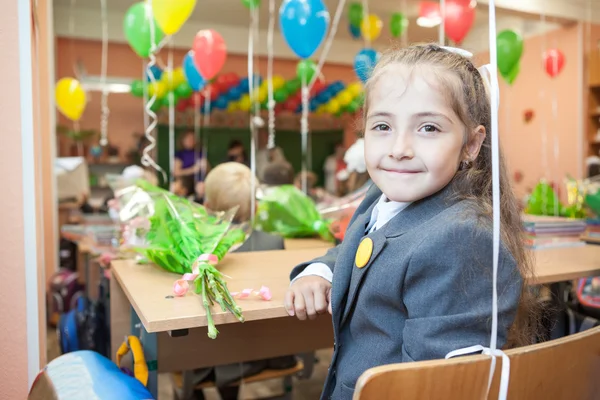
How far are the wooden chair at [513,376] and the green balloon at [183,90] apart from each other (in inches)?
221

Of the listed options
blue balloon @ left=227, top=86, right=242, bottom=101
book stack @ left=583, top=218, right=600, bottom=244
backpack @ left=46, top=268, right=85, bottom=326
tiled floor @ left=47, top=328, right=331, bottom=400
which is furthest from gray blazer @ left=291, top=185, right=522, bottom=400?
blue balloon @ left=227, top=86, right=242, bottom=101

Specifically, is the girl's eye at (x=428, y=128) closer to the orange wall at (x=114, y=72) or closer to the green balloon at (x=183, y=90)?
the green balloon at (x=183, y=90)

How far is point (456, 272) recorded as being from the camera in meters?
0.86

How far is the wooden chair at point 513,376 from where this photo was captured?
2.28 feet

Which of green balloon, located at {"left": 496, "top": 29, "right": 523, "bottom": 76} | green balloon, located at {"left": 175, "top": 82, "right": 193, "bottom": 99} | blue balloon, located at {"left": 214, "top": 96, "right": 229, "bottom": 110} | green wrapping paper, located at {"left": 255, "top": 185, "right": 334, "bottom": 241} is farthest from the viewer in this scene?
blue balloon, located at {"left": 214, "top": 96, "right": 229, "bottom": 110}

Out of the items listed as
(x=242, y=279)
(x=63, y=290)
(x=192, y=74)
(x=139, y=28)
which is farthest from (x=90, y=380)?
(x=192, y=74)

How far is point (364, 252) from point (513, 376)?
336mm

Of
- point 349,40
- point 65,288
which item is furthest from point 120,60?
point 65,288

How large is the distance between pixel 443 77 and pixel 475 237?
0.29 metres

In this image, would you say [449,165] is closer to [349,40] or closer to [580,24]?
[580,24]

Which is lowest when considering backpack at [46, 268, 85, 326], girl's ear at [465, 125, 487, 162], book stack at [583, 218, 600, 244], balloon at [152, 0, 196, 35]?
backpack at [46, 268, 85, 326]

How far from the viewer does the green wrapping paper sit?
2.31 metres

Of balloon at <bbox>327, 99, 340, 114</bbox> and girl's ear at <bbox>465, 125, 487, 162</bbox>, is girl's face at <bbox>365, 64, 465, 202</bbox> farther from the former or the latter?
balloon at <bbox>327, 99, 340, 114</bbox>

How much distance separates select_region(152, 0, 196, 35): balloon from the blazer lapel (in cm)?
231
